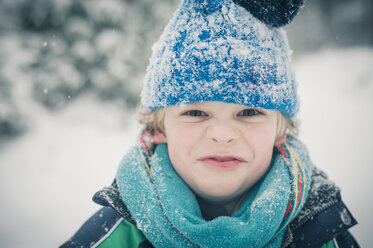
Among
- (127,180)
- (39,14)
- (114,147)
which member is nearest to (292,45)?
(114,147)

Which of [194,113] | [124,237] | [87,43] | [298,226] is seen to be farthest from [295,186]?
[87,43]

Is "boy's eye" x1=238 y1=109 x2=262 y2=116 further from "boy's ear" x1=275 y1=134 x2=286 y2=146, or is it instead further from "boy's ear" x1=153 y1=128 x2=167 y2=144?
"boy's ear" x1=153 y1=128 x2=167 y2=144

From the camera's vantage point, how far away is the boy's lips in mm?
1095

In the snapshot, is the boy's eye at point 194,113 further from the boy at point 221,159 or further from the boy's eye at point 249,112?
the boy's eye at point 249,112

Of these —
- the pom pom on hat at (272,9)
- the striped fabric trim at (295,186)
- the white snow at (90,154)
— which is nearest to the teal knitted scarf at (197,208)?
the striped fabric trim at (295,186)

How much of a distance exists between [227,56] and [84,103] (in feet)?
11.3

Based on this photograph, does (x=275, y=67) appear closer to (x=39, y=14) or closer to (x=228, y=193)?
(x=228, y=193)

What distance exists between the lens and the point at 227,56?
1.00 meters

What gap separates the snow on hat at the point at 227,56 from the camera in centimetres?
100

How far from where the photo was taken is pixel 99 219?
1.24 metres

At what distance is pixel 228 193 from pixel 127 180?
51 centimetres

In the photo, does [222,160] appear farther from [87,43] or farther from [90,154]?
[87,43]

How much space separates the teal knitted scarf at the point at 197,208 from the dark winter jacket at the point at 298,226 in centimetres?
8

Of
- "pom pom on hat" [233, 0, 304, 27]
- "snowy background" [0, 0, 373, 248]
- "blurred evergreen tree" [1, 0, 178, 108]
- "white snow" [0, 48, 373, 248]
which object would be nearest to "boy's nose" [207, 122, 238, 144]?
"pom pom on hat" [233, 0, 304, 27]
